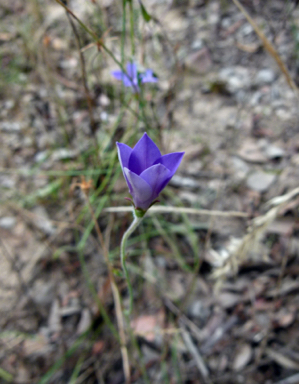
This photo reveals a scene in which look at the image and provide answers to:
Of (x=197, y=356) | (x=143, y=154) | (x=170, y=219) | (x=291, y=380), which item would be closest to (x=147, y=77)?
(x=143, y=154)

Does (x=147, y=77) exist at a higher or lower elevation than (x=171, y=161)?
higher

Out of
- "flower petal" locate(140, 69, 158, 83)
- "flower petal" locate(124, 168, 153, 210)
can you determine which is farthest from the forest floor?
"flower petal" locate(124, 168, 153, 210)

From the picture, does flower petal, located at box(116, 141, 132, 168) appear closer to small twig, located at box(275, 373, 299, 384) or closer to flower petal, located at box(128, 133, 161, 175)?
flower petal, located at box(128, 133, 161, 175)

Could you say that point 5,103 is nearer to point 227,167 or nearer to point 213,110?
point 213,110

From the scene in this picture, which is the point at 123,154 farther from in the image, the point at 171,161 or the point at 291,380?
the point at 291,380

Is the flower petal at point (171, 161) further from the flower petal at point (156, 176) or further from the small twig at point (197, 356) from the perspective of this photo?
the small twig at point (197, 356)

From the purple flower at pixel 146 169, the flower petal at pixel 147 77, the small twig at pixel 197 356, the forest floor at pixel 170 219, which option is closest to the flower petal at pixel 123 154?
the purple flower at pixel 146 169
